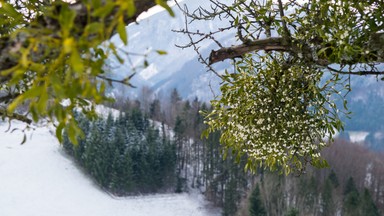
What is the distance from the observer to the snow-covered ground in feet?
126

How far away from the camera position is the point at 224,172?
47.2m

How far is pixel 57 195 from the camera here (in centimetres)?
4106

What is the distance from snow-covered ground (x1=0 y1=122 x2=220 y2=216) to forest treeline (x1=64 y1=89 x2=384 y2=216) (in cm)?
138

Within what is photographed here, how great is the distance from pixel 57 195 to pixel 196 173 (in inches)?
659

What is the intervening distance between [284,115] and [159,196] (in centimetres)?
4410

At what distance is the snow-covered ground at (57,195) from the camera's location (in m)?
38.5

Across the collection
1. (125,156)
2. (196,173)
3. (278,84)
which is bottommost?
(278,84)

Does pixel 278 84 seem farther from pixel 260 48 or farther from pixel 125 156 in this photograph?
pixel 125 156

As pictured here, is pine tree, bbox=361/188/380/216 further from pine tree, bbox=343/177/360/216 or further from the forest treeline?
pine tree, bbox=343/177/360/216

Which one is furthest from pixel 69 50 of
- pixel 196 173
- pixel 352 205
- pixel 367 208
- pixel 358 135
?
pixel 358 135

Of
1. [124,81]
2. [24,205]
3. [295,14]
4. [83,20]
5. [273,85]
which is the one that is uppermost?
[295,14]

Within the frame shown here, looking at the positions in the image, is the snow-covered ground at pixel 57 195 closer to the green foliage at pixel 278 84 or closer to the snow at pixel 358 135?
the green foliage at pixel 278 84

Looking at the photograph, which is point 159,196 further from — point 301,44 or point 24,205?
point 301,44

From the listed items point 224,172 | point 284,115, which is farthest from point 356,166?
point 284,115
